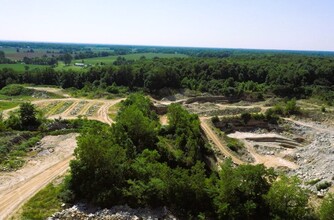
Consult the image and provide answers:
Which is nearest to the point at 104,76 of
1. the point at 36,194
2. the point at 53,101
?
the point at 53,101

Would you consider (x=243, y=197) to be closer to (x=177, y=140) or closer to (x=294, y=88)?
(x=177, y=140)

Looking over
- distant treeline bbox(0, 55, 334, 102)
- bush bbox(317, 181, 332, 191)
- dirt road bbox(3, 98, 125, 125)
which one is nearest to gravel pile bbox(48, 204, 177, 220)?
bush bbox(317, 181, 332, 191)

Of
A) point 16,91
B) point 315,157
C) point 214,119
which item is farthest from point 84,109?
point 315,157

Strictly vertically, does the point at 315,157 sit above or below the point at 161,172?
below

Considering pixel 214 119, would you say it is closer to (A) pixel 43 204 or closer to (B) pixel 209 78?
(B) pixel 209 78

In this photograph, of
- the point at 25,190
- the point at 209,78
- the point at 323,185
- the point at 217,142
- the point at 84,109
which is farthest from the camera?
the point at 209,78

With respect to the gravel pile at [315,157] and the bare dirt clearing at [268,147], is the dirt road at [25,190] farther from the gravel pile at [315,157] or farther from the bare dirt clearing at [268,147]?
the bare dirt clearing at [268,147]

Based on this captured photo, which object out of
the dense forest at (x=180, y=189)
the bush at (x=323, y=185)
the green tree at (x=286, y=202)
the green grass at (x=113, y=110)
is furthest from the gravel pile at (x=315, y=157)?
the green grass at (x=113, y=110)
